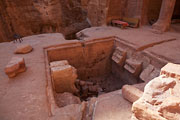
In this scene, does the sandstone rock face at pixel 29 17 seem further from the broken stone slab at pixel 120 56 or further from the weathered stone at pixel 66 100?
the weathered stone at pixel 66 100

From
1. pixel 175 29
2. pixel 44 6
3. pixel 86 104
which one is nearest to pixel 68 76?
pixel 86 104

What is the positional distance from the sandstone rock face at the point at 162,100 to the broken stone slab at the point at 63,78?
6.57ft

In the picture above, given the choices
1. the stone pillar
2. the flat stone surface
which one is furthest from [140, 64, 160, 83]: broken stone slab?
the stone pillar

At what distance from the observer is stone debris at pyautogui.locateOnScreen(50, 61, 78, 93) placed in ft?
9.91

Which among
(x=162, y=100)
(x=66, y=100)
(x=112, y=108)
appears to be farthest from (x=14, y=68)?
(x=162, y=100)

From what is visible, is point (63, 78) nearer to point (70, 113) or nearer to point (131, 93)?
point (70, 113)

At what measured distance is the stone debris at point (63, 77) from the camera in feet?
9.91

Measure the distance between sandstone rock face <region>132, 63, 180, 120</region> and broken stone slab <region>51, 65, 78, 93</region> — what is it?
2001 mm

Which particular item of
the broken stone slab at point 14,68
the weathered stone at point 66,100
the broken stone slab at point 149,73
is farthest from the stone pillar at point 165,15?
the broken stone slab at point 14,68

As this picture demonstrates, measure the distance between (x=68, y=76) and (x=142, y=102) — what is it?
7.02 ft

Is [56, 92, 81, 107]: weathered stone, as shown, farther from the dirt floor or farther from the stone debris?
the dirt floor

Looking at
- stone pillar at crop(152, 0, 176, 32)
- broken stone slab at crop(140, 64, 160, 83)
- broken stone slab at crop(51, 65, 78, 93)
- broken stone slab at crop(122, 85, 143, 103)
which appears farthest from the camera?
stone pillar at crop(152, 0, 176, 32)

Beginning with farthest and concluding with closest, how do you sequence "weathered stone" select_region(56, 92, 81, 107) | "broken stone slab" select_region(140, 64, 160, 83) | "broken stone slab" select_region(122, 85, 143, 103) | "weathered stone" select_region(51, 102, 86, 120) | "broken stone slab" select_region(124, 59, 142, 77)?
"broken stone slab" select_region(124, 59, 142, 77) < "broken stone slab" select_region(140, 64, 160, 83) < "weathered stone" select_region(56, 92, 81, 107) < "broken stone slab" select_region(122, 85, 143, 103) < "weathered stone" select_region(51, 102, 86, 120)

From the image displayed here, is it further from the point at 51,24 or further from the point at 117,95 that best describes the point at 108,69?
the point at 51,24
